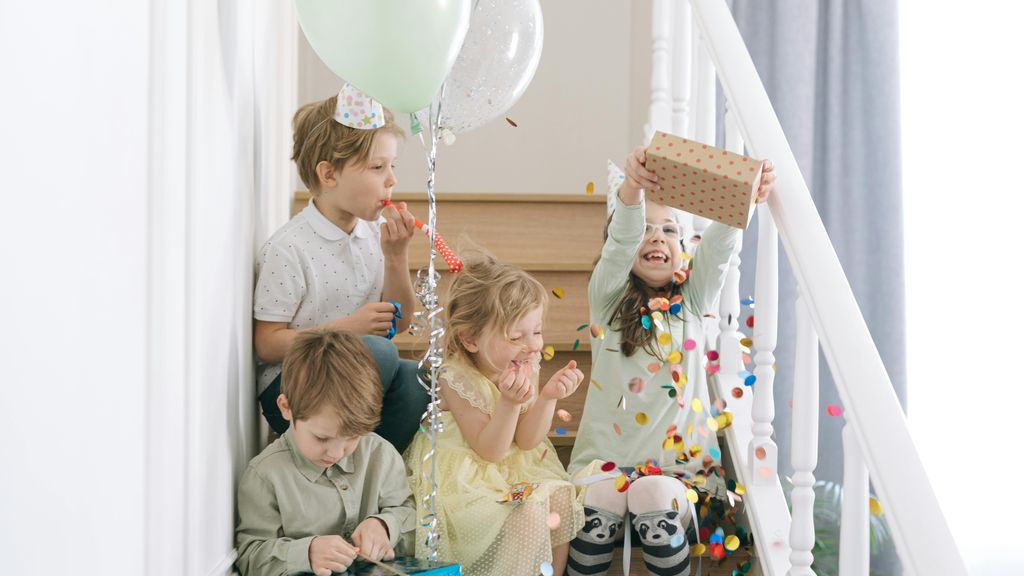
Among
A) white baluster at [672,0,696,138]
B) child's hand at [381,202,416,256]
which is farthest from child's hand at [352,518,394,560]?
white baluster at [672,0,696,138]

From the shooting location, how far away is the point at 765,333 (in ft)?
5.57

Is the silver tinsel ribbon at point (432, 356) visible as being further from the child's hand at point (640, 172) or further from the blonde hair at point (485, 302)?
the child's hand at point (640, 172)

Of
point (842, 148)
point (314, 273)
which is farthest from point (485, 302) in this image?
point (842, 148)

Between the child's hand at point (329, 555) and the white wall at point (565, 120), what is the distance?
236cm

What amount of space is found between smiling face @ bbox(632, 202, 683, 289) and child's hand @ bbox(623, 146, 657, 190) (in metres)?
0.29

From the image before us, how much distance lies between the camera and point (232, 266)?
1.60m

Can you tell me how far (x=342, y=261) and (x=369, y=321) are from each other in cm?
18

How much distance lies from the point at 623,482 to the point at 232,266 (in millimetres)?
754

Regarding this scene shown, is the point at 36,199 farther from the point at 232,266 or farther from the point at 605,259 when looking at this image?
the point at 605,259

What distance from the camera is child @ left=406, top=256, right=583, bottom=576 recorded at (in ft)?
5.45

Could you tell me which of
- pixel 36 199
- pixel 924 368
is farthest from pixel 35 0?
pixel 924 368

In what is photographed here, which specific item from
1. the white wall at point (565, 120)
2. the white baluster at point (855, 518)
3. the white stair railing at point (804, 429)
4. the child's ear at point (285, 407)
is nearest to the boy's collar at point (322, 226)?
the child's ear at point (285, 407)

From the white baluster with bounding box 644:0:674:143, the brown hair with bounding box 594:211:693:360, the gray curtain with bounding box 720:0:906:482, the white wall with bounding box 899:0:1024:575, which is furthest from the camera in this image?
the gray curtain with bounding box 720:0:906:482

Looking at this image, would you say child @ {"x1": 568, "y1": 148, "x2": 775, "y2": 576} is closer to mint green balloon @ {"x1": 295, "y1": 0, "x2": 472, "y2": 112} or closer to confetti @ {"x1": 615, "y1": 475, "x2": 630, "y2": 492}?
confetti @ {"x1": 615, "y1": 475, "x2": 630, "y2": 492}
